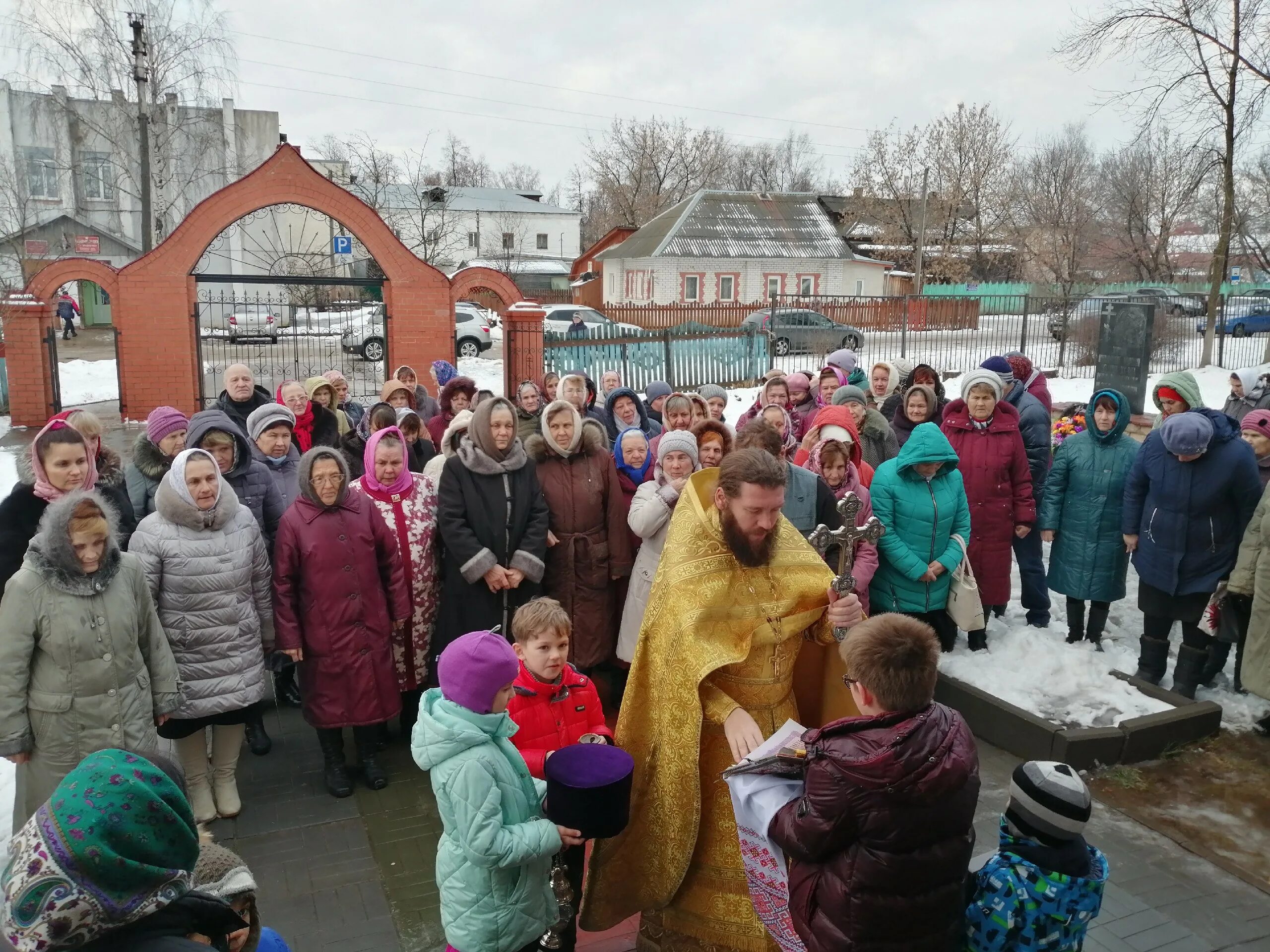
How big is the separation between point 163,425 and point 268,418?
0.63m

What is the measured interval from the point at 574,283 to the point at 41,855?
50.1 meters

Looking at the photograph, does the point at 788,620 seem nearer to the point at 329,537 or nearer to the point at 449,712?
the point at 449,712

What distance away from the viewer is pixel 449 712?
9.69 feet

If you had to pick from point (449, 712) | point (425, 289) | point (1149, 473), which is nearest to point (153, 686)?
point (449, 712)

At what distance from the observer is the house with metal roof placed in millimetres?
42375

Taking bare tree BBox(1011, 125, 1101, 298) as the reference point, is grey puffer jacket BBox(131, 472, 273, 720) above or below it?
below

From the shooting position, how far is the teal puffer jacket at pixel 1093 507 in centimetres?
640

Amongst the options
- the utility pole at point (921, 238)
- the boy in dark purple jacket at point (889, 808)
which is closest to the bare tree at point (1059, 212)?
the utility pole at point (921, 238)

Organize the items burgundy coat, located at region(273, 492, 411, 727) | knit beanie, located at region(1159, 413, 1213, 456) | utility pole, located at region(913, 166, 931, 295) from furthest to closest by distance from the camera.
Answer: utility pole, located at region(913, 166, 931, 295) < knit beanie, located at region(1159, 413, 1213, 456) < burgundy coat, located at region(273, 492, 411, 727)

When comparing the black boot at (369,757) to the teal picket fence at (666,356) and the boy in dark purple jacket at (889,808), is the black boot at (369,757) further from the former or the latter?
the teal picket fence at (666,356)

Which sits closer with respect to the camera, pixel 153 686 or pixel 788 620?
pixel 788 620

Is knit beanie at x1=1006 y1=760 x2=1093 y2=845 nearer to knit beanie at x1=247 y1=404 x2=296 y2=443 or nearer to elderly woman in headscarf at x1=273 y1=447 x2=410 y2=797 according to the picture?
elderly woman in headscarf at x1=273 y1=447 x2=410 y2=797

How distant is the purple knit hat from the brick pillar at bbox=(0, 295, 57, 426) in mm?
15135

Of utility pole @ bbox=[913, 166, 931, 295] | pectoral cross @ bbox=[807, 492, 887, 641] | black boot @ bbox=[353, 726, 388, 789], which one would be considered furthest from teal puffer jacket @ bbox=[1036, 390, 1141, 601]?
utility pole @ bbox=[913, 166, 931, 295]
